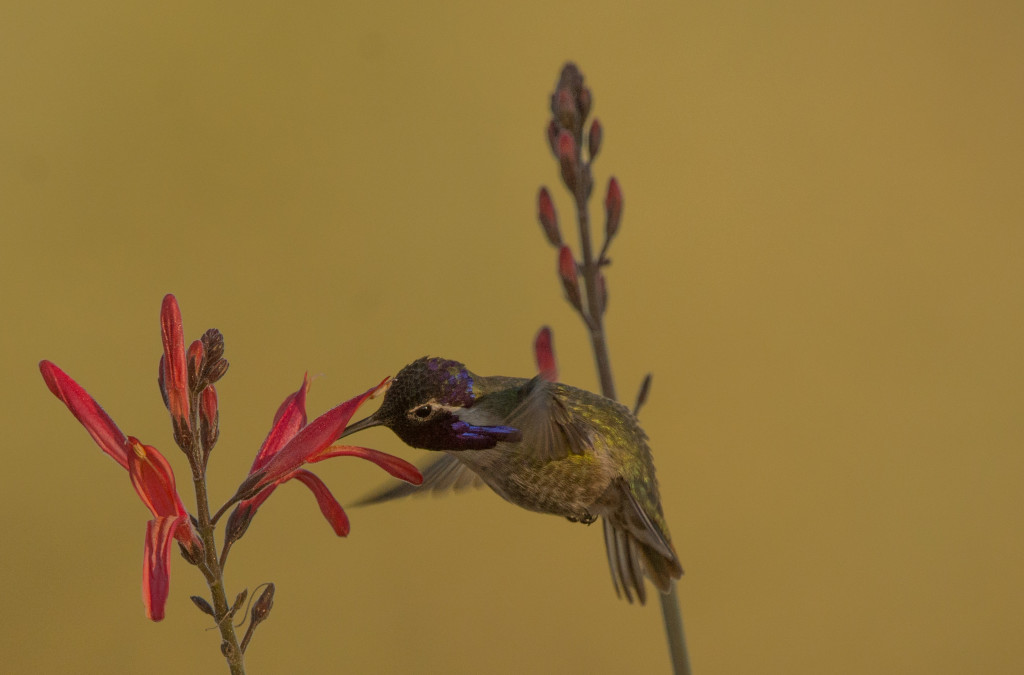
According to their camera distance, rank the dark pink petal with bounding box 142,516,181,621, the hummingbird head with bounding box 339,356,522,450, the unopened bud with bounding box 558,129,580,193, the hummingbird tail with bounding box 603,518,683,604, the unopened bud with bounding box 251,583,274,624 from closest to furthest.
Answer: the dark pink petal with bounding box 142,516,181,621 → the unopened bud with bounding box 251,583,274,624 → the hummingbird head with bounding box 339,356,522,450 → the hummingbird tail with bounding box 603,518,683,604 → the unopened bud with bounding box 558,129,580,193

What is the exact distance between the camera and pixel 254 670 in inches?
84.0

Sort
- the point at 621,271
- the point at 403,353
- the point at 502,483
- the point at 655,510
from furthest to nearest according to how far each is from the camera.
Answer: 1. the point at 621,271
2. the point at 403,353
3. the point at 655,510
4. the point at 502,483

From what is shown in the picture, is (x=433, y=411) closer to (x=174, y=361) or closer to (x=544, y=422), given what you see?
(x=544, y=422)

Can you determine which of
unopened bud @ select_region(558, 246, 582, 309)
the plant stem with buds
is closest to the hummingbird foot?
the plant stem with buds

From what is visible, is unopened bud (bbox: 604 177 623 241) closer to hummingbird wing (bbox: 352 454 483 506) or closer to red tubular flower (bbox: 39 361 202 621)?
hummingbird wing (bbox: 352 454 483 506)

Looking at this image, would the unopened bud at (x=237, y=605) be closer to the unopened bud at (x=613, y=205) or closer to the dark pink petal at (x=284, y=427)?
the dark pink petal at (x=284, y=427)

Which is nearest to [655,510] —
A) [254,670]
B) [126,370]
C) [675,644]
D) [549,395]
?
[675,644]

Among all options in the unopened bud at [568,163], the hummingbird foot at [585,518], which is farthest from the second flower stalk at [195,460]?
the unopened bud at [568,163]

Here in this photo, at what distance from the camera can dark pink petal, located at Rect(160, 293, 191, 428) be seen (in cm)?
→ 65

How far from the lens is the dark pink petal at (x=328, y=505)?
0.70 metres

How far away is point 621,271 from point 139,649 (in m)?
1.57

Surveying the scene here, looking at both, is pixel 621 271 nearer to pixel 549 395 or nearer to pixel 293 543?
pixel 293 543

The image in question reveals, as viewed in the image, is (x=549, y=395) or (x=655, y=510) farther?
(x=655, y=510)

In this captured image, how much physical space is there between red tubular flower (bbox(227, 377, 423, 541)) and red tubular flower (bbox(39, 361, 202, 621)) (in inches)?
1.8
